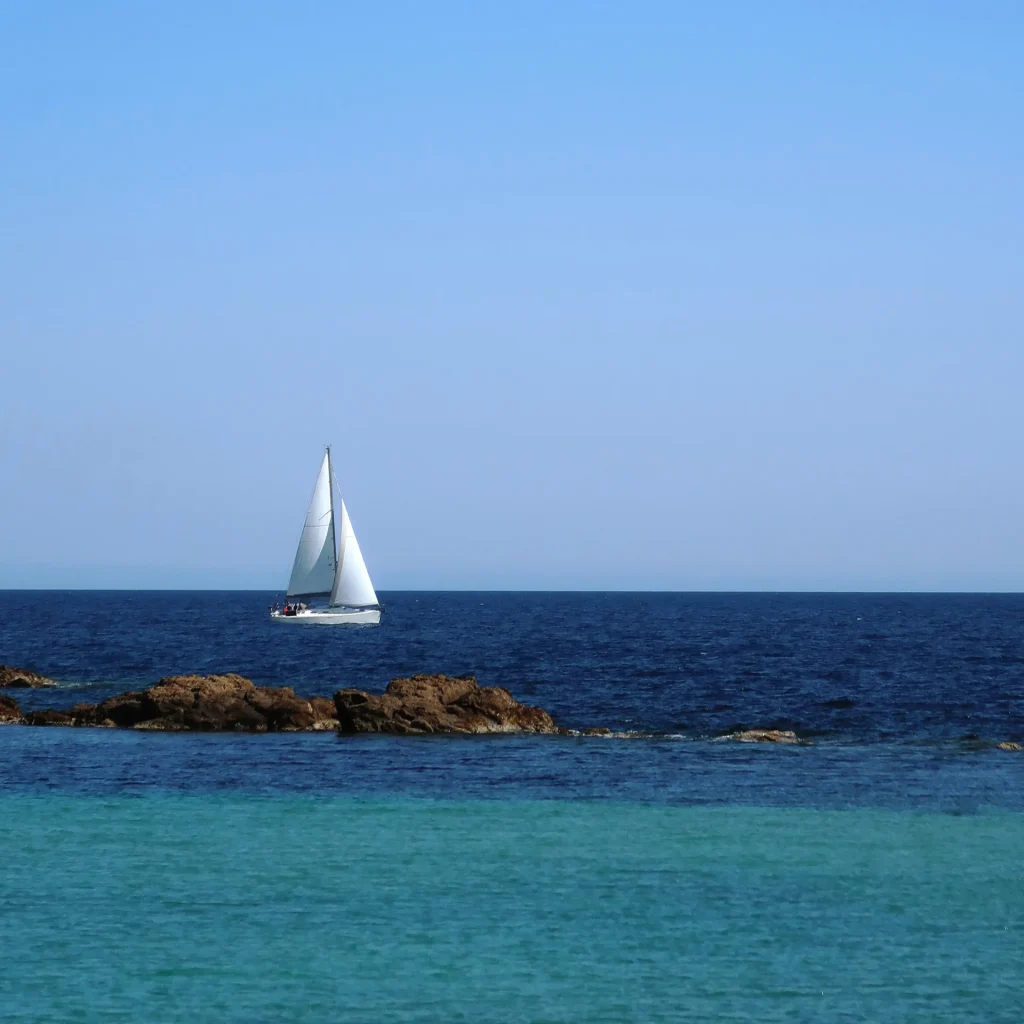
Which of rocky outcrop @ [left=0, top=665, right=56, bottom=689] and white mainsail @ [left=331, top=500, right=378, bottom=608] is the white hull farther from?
rocky outcrop @ [left=0, top=665, right=56, bottom=689]

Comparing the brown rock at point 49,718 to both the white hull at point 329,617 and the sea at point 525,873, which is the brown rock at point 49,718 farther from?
the white hull at point 329,617

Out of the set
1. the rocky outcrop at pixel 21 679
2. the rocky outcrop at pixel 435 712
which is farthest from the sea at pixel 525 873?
the rocky outcrop at pixel 21 679

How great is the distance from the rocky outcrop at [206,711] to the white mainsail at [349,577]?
234 ft

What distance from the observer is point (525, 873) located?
25.8 meters

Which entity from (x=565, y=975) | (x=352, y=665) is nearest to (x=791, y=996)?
(x=565, y=975)

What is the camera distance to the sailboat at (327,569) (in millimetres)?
121625

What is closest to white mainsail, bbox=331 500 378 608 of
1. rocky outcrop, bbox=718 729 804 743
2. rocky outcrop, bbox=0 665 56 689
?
rocky outcrop, bbox=0 665 56 689

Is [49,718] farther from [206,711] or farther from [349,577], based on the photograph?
[349,577]

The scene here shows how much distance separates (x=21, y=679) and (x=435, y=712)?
28759 millimetres

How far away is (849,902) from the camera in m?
23.7

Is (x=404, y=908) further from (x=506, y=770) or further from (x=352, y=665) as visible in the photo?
(x=352, y=665)

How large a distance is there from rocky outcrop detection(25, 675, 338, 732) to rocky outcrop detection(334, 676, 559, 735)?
1.54 metres

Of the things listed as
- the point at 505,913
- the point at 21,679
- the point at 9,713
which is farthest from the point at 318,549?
the point at 505,913

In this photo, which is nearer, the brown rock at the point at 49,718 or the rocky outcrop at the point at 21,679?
the brown rock at the point at 49,718
